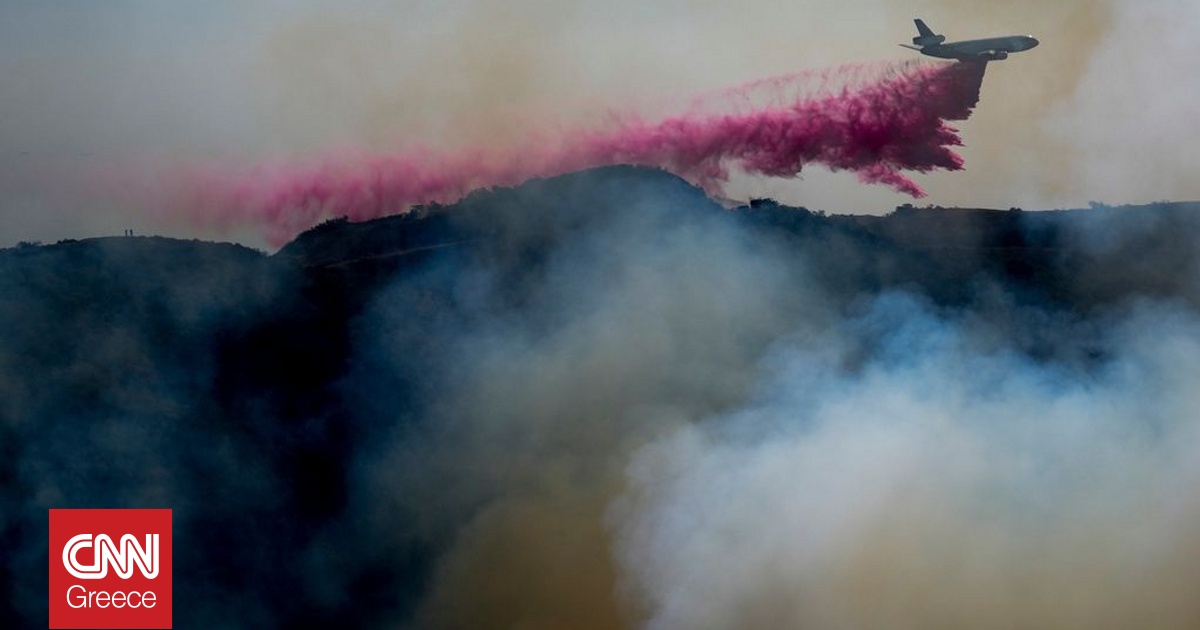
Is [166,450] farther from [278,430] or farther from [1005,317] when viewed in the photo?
[1005,317]

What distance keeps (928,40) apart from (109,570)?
92.7 feet

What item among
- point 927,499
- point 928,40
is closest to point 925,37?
point 928,40

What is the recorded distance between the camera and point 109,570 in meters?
37.4

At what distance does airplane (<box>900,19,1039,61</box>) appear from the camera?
5356cm

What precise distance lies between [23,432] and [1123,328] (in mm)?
26416

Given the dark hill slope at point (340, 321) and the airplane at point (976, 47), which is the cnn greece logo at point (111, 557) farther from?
the airplane at point (976, 47)

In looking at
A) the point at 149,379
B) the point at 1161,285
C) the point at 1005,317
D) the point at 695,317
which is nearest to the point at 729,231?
the point at 695,317

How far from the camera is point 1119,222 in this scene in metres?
54.6

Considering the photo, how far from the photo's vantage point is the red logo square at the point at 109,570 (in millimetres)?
37125

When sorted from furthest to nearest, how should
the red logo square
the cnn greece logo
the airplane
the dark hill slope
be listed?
1. the airplane
2. the dark hill slope
3. the cnn greece logo
4. the red logo square

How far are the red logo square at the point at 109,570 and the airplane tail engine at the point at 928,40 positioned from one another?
25993 millimetres

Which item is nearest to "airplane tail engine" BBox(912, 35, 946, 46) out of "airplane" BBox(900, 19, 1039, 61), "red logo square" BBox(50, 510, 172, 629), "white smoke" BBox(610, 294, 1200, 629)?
"airplane" BBox(900, 19, 1039, 61)

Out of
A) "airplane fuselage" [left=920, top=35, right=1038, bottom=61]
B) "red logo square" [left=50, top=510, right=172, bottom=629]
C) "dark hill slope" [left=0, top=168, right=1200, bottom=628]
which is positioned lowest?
"red logo square" [left=50, top=510, right=172, bottom=629]

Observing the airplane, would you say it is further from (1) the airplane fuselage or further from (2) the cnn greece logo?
(2) the cnn greece logo
